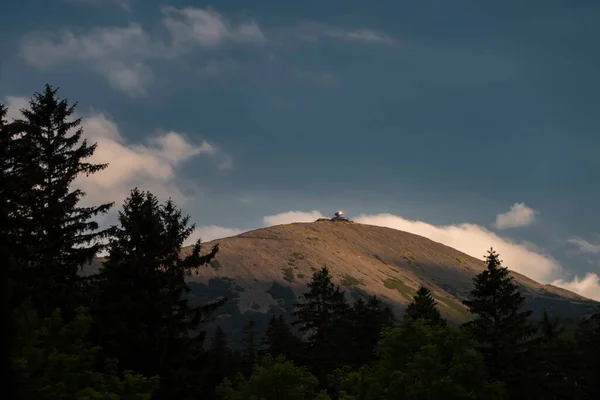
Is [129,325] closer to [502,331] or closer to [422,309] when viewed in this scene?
[502,331]

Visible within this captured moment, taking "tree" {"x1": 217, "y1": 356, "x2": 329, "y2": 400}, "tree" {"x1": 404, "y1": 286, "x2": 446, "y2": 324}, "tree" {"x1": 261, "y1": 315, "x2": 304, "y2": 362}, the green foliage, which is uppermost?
"tree" {"x1": 404, "y1": 286, "x2": 446, "y2": 324}

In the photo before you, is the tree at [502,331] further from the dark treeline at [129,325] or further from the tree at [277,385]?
the tree at [277,385]

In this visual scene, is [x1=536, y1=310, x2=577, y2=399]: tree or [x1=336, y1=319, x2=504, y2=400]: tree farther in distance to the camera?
[x1=536, y1=310, x2=577, y2=399]: tree

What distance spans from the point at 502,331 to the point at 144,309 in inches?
812

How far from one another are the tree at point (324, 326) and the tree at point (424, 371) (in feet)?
67.0

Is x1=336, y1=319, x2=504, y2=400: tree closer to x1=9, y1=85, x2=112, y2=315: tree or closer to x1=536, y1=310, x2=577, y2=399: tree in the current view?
x1=9, y1=85, x2=112, y2=315: tree

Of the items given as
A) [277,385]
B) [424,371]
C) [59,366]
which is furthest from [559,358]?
[59,366]

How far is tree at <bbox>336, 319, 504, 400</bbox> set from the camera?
61.3ft

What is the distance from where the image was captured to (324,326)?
44.2m

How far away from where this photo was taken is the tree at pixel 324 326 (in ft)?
142

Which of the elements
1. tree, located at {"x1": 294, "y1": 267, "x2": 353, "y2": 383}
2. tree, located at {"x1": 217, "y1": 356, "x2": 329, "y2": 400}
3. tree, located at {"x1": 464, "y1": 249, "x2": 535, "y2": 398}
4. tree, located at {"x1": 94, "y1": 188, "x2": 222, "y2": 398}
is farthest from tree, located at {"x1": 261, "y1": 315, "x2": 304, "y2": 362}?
tree, located at {"x1": 217, "y1": 356, "x2": 329, "y2": 400}

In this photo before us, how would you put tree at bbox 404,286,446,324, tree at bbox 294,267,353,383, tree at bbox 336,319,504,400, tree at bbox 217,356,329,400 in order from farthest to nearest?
tree at bbox 404,286,446,324 < tree at bbox 294,267,353,383 < tree at bbox 217,356,329,400 < tree at bbox 336,319,504,400

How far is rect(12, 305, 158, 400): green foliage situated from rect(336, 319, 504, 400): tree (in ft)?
28.0

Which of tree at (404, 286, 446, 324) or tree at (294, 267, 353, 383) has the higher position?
tree at (404, 286, 446, 324)
